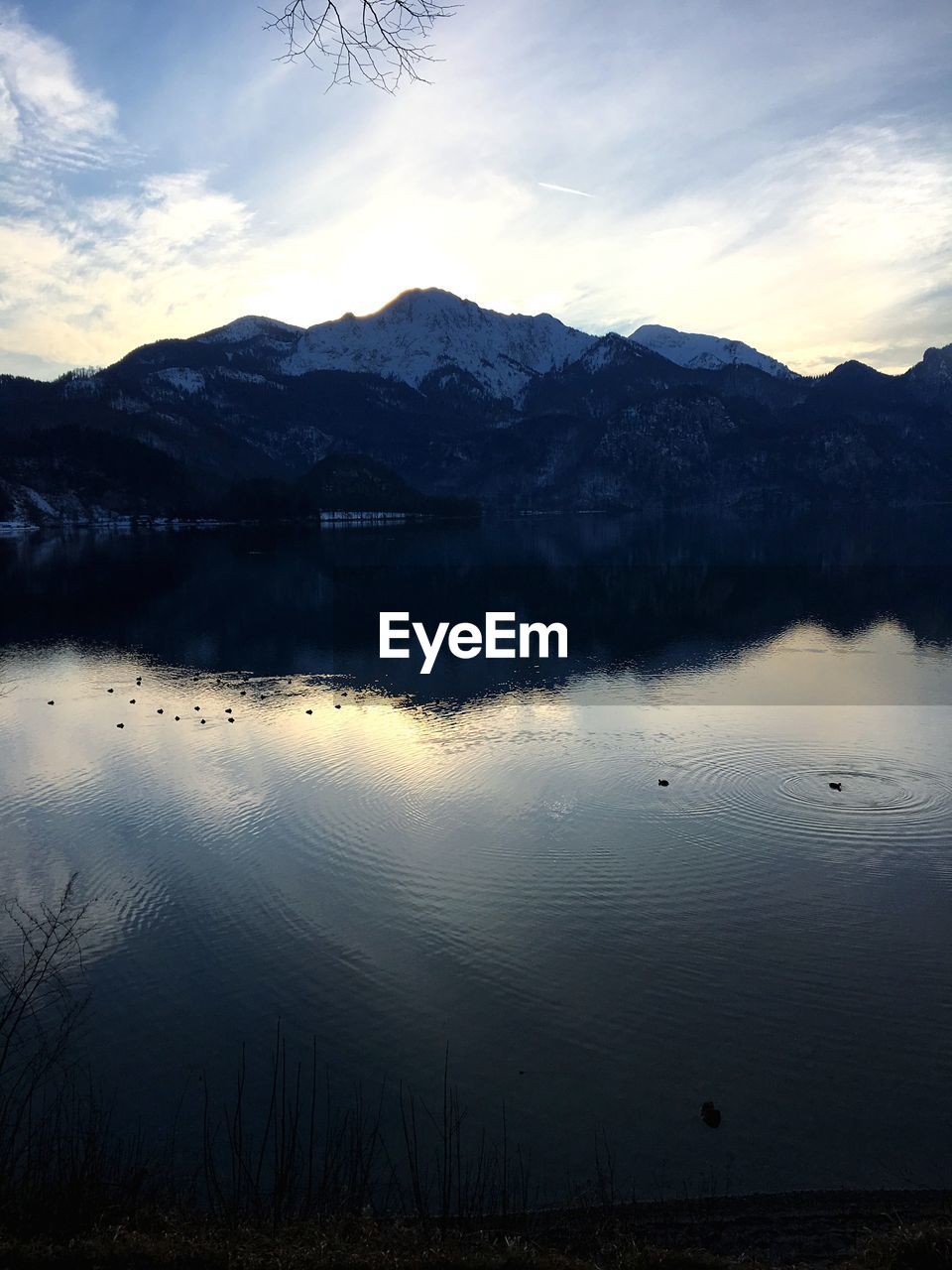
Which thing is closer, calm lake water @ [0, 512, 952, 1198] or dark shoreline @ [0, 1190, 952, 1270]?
dark shoreline @ [0, 1190, 952, 1270]

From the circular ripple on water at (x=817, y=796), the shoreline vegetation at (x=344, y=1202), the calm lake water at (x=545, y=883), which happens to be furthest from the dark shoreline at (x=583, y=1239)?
the circular ripple on water at (x=817, y=796)

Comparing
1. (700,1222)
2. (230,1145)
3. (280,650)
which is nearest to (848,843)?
(700,1222)

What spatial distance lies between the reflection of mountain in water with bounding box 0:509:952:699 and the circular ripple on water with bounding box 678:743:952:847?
A: 2027cm

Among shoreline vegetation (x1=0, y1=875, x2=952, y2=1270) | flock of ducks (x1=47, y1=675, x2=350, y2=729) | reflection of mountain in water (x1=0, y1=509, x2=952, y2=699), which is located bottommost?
shoreline vegetation (x1=0, y1=875, x2=952, y2=1270)

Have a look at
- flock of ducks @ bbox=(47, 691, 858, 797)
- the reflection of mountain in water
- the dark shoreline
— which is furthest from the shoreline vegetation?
the reflection of mountain in water

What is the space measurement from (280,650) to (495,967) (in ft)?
170

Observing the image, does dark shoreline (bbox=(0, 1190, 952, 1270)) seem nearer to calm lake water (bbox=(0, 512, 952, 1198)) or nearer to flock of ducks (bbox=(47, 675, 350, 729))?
calm lake water (bbox=(0, 512, 952, 1198))

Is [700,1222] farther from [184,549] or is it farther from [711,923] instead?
[184,549]

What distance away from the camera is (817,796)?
3316 cm

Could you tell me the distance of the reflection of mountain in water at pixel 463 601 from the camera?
2594 inches

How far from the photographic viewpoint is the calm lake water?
16.8 m

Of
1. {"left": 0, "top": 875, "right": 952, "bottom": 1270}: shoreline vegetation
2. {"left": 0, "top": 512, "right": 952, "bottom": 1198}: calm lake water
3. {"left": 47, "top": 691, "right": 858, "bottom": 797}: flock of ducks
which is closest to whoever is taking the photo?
{"left": 0, "top": 875, "right": 952, "bottom": 1270}: shoreline vegetation

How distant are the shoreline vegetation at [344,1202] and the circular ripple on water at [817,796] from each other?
16911mm

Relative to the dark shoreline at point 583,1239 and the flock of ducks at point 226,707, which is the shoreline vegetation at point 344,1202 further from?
the flock of ducks at point 226,707
